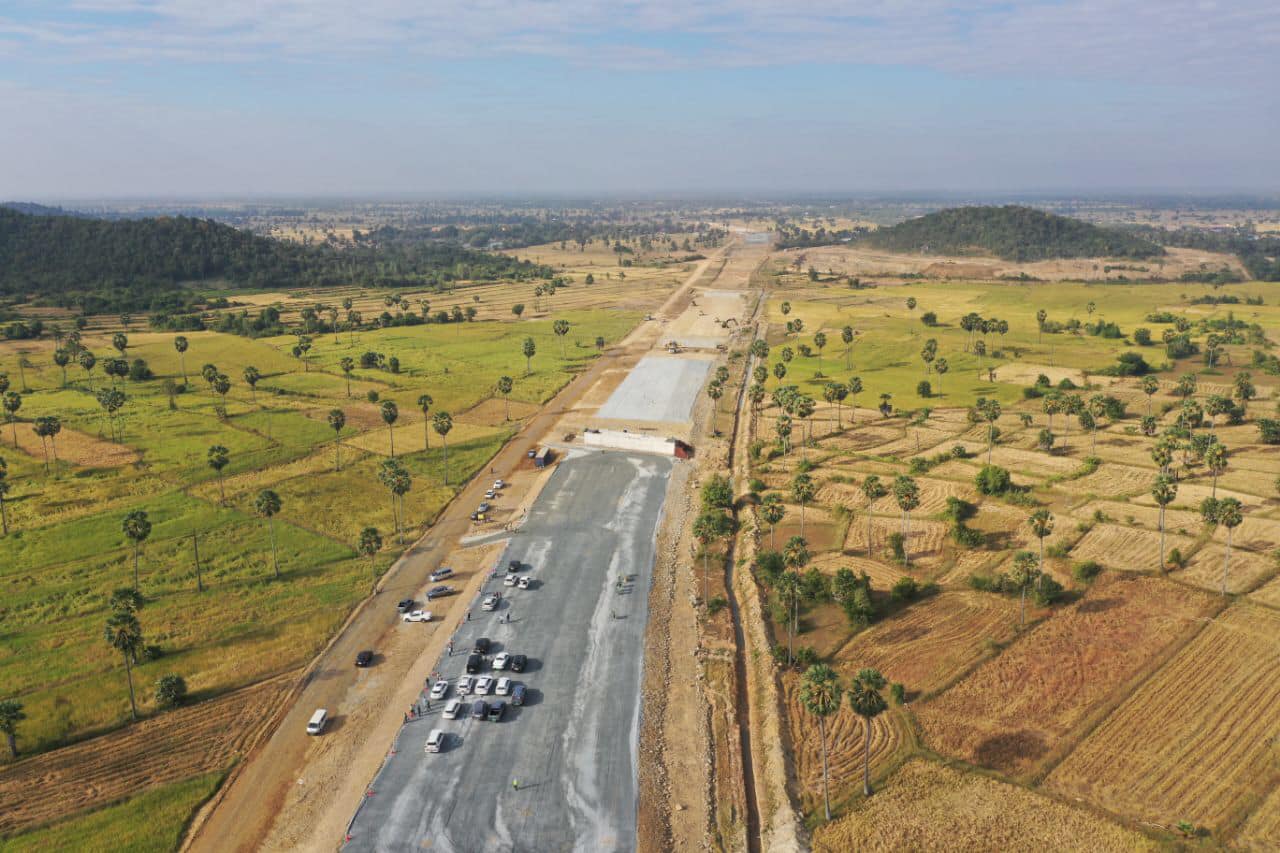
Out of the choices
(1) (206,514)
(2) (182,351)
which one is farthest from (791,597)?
(2) (182,351)

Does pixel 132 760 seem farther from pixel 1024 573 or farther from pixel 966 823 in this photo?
pixel 1024 573

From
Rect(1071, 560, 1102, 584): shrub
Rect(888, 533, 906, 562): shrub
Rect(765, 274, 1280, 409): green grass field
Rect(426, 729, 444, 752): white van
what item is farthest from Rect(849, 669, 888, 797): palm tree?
Rect(765, 274, 1280, 409): green grass field

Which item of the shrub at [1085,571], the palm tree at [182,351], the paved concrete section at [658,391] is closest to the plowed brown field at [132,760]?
the shrub at [1085,571]

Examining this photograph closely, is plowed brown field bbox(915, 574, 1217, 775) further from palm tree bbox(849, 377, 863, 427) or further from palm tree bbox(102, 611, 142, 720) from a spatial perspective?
palm tree bbox(849, 377, 863, 427)

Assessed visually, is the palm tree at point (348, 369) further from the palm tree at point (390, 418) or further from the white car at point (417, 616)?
the white car at point (417, 616)

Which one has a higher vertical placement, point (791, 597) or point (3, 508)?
point (3, 508)
